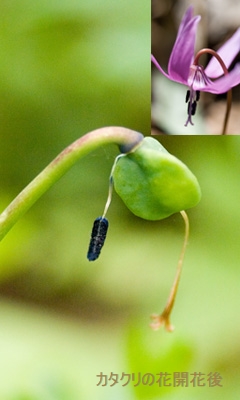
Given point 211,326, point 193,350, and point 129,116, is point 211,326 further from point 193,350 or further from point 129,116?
point 129,116

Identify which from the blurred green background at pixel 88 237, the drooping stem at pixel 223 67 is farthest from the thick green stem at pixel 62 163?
the drooping stem at pixel 223 67

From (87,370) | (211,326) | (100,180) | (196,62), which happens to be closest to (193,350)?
(211,326)

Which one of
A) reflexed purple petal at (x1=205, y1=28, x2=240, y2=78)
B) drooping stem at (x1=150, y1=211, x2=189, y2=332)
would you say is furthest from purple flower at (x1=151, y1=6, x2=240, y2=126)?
drooping stem at (x1=150, y1=211, x2=189, y2=332)

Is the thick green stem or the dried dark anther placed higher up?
the thick green stem

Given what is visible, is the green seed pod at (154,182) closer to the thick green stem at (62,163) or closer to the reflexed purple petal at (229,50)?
the thick green stem at (62,163)

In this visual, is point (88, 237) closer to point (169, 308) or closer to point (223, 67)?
point (169, 308)

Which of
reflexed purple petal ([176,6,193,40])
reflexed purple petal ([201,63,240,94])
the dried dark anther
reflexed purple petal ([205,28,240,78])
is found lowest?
the dried dark anther

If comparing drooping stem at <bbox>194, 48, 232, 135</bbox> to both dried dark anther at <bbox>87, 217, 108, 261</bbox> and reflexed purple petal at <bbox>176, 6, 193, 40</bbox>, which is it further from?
dried dark anther at <bbox>87, 217, 108, 261</bbox>
